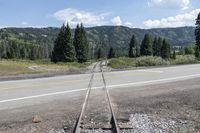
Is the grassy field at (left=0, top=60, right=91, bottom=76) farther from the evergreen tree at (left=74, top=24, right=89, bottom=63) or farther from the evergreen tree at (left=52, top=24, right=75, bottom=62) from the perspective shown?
the evergreen tree at (left=74, top=24, right=89, bottom=63)

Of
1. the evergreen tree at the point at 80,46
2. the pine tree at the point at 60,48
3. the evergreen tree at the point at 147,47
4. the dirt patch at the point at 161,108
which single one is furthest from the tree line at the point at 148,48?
the dirt patch at the point at 161,108

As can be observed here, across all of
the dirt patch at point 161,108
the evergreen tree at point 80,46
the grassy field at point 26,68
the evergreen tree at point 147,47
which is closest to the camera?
the dirt patch at point 161,108

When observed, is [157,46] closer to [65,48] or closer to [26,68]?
[65,48]

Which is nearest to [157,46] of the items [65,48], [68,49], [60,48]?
[68,49]

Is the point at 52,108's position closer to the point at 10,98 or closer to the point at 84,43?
the point at 10,98

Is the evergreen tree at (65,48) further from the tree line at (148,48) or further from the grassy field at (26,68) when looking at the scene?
the tree line at (148,48)

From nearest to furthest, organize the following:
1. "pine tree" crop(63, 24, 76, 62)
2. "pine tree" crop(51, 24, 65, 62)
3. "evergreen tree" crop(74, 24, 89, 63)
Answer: "pine tree" crop(63, 24, 76, 62)
"pine tree" crop(51, 24, 65, 62)
"evergreen tree" crop(74, 24, 89, 63)

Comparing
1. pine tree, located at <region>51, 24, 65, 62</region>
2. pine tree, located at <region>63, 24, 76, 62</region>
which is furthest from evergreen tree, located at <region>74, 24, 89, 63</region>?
pine tree, located at <region>63, 24, 76, 62</region>

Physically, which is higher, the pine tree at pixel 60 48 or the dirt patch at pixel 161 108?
the pine tree at pixel 60 48

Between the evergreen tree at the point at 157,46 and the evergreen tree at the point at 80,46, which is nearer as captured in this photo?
the evergreen tree at the point at 80,46

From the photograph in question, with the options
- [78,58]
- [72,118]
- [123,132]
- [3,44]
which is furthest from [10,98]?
[3,44]

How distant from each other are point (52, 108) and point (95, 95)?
3106mm

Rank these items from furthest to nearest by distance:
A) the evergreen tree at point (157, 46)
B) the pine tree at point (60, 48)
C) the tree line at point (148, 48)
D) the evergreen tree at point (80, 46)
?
the evergreen tree at point (157, 46)
the tree line at point (148, 48)
the evergreen tree at point (80, 46)
the pine tree at point (60, 48)

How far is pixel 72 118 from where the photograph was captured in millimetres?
8398
